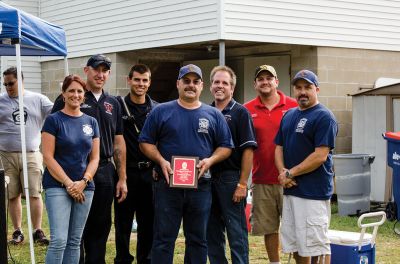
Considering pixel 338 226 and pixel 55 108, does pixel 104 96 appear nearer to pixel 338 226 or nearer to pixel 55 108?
pixel 55 108

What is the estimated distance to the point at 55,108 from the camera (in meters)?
6.14

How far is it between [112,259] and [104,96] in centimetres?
192

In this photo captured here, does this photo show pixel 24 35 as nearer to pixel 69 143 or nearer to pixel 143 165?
pixel 69 143

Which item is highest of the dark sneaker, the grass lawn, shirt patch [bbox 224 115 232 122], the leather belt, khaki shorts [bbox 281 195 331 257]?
shirt patch [bbox 224 115 232 122]

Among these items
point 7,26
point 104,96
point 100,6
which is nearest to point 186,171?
point 104,96

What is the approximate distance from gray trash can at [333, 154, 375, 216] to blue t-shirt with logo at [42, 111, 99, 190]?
601 cm

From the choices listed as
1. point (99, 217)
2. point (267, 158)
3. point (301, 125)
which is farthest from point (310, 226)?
point (99, 217)

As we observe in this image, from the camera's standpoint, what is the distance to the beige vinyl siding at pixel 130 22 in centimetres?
1255

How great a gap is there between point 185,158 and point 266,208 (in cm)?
124

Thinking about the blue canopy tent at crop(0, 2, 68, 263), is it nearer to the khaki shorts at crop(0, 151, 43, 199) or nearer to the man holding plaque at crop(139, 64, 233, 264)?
the man holding plaque at crop(139, 64, 233, 264)

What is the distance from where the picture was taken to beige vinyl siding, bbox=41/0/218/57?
12555 mm

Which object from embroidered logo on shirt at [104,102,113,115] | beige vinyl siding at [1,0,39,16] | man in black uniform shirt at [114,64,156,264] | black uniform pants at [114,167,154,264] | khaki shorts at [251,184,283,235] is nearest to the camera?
embroidered logo on shirt at [104,102,113,115]

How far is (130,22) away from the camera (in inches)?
558

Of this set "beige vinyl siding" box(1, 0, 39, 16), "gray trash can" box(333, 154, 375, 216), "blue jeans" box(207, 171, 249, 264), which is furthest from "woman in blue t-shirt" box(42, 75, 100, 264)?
"beige vinyl siding" box(1, 0, 39, 16)
